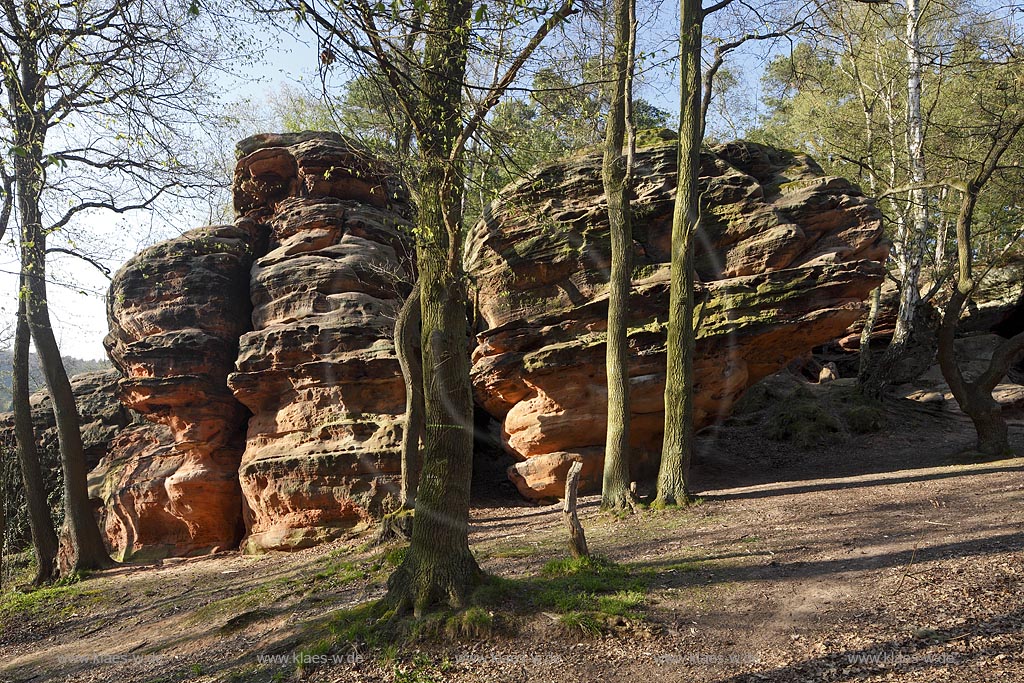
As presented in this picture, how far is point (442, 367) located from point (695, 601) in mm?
3618

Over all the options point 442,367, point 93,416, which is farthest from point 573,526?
point 93,416

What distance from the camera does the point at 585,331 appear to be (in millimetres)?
13219

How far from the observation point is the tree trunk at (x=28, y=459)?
12.6m

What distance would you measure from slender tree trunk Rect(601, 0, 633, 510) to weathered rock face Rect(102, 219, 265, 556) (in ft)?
30.8

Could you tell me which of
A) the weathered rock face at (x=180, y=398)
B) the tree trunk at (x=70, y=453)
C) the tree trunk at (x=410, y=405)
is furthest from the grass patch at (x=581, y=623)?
the tree trunk at (x=70, y=453)

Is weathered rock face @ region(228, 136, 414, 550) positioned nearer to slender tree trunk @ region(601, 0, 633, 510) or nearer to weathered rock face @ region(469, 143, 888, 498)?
weathered rock face @ region(469, 143, 888, 498)

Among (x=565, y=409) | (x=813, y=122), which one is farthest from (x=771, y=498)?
(x=813, y=122)

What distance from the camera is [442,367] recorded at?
649cm

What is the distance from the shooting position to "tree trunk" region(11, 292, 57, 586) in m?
12.6

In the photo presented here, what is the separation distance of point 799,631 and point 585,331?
8.42 metres

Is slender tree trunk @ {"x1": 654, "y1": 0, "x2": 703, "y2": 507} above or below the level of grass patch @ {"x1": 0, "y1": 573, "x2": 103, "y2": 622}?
above

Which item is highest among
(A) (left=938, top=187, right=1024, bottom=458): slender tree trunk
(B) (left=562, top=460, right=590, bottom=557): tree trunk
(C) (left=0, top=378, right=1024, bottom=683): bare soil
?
(A) (left=938, top=187, right=1024, bottom=458): slender tree trunk

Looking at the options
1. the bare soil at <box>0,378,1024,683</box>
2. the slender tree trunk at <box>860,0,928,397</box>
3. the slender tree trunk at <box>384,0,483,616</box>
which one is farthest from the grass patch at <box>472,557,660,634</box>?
the slender tree trunk at <box>860,0,928,397</box>

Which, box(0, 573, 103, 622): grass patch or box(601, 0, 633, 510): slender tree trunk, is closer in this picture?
box(0, 573, 103, 622): grass patch
